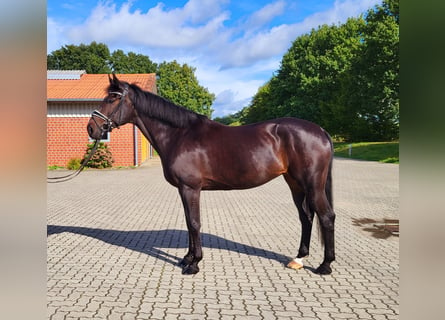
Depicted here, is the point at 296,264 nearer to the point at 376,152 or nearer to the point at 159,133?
the point at 159,133

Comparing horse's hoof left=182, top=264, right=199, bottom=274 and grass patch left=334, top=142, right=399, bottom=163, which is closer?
horse's hoof left=182, top=264, right=199, bottom=274

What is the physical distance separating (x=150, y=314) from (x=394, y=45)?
1048 inches

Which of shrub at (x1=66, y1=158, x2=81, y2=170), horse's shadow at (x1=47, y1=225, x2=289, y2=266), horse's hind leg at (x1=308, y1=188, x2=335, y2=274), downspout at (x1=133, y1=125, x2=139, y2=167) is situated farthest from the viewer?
downspout at (x1=133, y1=125, x2=139, y2=167)

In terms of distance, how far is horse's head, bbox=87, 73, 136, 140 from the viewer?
4.15 metres

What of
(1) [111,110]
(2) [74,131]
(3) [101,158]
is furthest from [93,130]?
(2) [74,131]

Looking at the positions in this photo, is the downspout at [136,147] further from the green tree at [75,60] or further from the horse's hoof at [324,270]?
the green tree at [75,60]

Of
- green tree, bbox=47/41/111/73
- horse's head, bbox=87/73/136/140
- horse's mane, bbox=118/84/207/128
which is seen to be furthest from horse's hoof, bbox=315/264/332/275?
green tree, bbox=47/41/111/73

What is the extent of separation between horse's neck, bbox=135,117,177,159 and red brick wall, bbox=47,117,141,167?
13.9 metres

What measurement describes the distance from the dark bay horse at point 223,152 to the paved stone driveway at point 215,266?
17.2 inches

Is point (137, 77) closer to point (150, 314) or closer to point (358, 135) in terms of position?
point (150, 314)

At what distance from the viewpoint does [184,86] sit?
1839 inches

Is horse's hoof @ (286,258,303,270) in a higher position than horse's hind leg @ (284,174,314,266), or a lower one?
lower

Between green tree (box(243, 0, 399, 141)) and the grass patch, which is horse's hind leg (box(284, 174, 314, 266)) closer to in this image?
the grass patch
